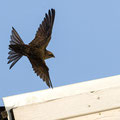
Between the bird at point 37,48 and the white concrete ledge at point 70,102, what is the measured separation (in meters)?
1.56

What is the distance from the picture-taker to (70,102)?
1.88 metres

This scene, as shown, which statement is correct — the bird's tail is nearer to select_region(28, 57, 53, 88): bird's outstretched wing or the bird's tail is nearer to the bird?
the bird

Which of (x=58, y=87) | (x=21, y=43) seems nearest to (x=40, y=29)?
(x=21, y=43)

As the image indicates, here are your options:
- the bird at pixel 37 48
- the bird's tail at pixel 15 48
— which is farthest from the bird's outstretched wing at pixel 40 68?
the bird's tail at pixel 15 48

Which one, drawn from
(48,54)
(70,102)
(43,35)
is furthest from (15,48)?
(70,102)

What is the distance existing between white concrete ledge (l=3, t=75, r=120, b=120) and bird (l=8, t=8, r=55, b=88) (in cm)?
156

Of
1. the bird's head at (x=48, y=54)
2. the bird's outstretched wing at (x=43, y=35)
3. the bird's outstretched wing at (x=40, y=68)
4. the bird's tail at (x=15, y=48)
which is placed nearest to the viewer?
A: the bird's outstretched wing at (x=40, y=68)

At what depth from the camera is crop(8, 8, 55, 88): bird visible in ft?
12.0

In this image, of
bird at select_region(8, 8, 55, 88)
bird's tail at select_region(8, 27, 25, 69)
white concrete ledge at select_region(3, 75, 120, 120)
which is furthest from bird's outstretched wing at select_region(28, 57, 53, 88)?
white concrete ledge at select_region(3, 75, 120, 120)

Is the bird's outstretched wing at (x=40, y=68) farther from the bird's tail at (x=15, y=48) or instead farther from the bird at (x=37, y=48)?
the bird's tail at (x=15, y=48)

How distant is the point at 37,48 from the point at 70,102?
2053 millimetres

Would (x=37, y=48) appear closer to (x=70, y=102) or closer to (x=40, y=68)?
(x=40, y=68)

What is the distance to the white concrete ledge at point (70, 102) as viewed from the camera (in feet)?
5.99

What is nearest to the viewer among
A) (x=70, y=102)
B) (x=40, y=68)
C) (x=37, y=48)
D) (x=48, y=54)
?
(x=70, y=102)
